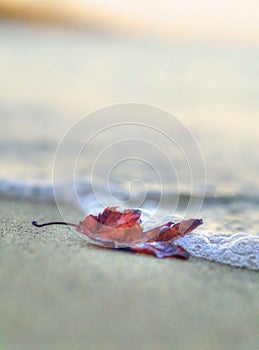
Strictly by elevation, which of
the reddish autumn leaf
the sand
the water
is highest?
the water

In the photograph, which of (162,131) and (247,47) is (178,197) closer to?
(162,131)

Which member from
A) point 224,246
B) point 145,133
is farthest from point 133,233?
point 145,133

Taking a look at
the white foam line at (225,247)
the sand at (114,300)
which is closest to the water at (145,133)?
the white foam line at (225,247)

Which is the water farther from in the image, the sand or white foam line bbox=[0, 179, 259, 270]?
the sand

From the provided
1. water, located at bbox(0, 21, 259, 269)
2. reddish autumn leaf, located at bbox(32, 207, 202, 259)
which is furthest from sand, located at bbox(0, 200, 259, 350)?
water, located at bbox(0, 21, 259, 269)

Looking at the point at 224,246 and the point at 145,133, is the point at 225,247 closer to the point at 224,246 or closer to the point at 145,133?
the point at 224,246

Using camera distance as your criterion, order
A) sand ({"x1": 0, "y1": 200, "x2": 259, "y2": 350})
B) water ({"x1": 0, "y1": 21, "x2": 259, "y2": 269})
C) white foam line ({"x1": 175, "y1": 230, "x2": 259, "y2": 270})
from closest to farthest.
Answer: sand ({"x1": 0, "y1": 200, "x2": 259, "y2": 350}), white foam line ({"x1": 175, "y1": 230, "x2": 259, "y2": 270}), water ({"x1": 0, "y1": 21, "x2": 259, "y2": 269})

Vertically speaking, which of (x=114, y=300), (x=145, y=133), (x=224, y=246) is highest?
(x=145, y=133)

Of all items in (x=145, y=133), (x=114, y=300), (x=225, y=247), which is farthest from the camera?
(x=145, y=133)
